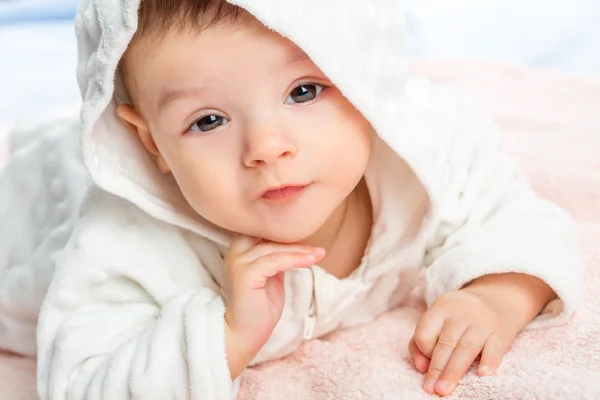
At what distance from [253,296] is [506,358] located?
311 millimetres

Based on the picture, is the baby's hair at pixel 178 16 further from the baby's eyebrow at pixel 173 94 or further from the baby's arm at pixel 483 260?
the baby's arm at pixel 483 260

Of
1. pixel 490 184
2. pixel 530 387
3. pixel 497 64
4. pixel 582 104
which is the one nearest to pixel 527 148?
pixel 582 104

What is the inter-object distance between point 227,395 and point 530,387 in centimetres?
34

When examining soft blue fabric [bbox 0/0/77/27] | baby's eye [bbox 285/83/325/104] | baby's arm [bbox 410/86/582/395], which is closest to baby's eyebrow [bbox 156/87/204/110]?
baby's eye [bbox 285/83/325/104]

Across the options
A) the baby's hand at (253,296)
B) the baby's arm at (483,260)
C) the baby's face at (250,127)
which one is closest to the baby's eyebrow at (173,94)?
the baby's face at (250,127)

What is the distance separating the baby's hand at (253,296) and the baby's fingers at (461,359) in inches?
7.7

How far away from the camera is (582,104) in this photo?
194cm

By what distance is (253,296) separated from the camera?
0.94m

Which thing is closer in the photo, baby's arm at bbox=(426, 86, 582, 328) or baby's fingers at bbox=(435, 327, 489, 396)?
baby's fingers at bbox=(435, 327, 489, 396)

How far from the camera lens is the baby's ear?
0.97 metres

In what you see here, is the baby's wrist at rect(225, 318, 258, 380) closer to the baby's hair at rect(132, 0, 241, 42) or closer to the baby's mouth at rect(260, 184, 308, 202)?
the baby's mouth at rect(260, 184, 308, 202)

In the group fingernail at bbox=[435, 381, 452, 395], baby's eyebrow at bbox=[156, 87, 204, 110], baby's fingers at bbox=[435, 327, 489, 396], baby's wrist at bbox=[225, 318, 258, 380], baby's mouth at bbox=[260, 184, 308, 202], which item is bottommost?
baby's wrist at bbox=[225, 318, 258, 380]

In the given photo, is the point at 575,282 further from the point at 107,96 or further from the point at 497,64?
the point at 497,64

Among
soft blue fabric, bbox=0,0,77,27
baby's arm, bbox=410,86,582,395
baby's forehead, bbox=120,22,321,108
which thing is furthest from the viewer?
soft blue fabric, bbox=0,0,77,27
